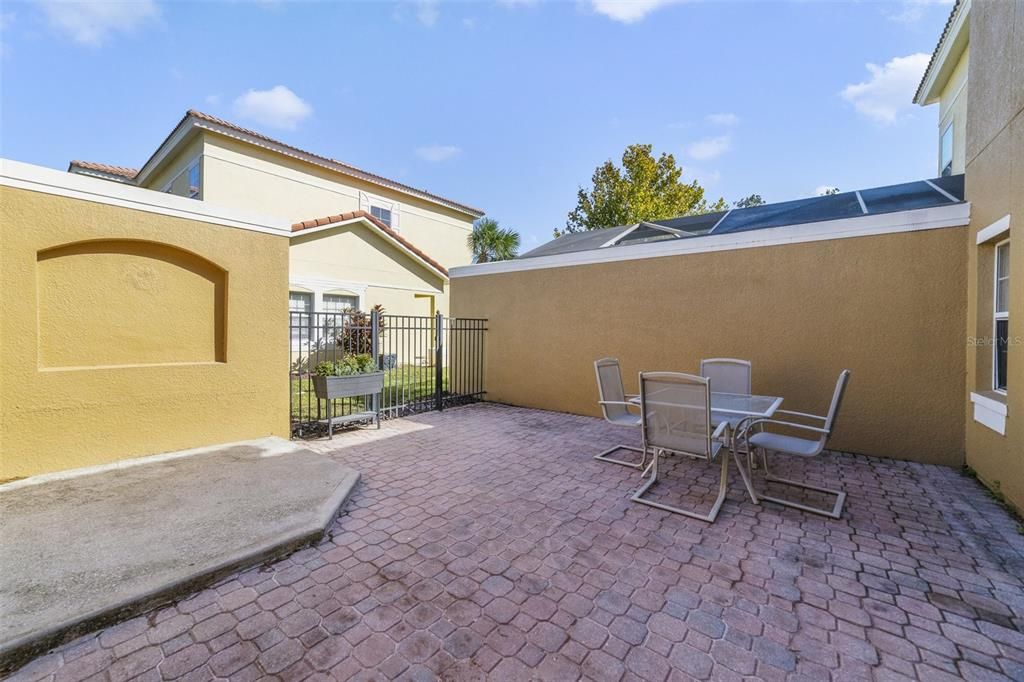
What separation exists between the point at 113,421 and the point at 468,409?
5178mm

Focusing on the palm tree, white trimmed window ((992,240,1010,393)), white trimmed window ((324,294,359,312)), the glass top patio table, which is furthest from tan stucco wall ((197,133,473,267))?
white trimmed window ((992,240,1010,393))

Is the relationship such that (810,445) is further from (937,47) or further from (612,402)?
(937,47)

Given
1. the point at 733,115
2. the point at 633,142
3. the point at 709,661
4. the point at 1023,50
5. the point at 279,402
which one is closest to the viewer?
the point at 709,661

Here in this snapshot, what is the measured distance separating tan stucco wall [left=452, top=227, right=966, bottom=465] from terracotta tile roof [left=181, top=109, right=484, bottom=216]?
1042 centimetres

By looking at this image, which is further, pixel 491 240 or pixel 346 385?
pixel 491 240

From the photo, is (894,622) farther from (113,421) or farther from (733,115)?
(733,115)

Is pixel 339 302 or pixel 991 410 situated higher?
pixel 339 302

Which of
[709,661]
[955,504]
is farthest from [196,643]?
[955,504]

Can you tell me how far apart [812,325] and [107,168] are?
2201 centimetres

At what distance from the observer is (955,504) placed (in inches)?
145

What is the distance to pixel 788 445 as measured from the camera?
374 cm

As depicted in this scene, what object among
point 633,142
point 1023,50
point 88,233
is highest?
point 633,142

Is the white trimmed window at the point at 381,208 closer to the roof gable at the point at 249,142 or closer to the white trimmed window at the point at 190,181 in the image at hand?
the roof gable at the point at 249,142

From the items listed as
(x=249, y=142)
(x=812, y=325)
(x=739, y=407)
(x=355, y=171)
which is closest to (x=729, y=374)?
(x=739, y=407)
